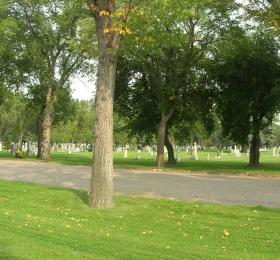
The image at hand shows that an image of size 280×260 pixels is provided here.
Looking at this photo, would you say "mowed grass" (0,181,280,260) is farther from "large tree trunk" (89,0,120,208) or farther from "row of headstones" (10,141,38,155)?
"row of headstones" (10,141,38,155)

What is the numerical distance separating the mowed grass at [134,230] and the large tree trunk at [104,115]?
0.43m

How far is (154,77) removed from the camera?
1163 inches

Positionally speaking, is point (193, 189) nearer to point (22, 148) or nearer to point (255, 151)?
point (255, 151)

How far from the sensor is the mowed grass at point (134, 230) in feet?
23.1

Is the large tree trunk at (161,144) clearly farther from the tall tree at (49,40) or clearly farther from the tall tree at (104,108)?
→ the tall tree at (104,108)

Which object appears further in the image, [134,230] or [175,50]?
[175,50]

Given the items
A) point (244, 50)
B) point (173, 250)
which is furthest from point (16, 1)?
point (173, 250)

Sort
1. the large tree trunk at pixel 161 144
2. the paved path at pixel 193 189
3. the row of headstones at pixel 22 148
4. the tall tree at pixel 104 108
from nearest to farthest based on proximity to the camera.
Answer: the tall tree at pixel 104 108 → the paved path at pixel 193 189 → the large tree trunk at pixel 161 144 → the row of headstones at pixel 22 148

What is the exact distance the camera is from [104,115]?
11.4 meters

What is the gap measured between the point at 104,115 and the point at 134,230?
3475 mm

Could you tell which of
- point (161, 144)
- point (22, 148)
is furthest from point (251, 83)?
point (22, 148)

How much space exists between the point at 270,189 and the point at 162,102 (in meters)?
14.3

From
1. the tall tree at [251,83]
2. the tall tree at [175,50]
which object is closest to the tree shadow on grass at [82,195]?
the tall tree at [175,50]

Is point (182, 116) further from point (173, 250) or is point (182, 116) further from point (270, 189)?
point (173, 250)
